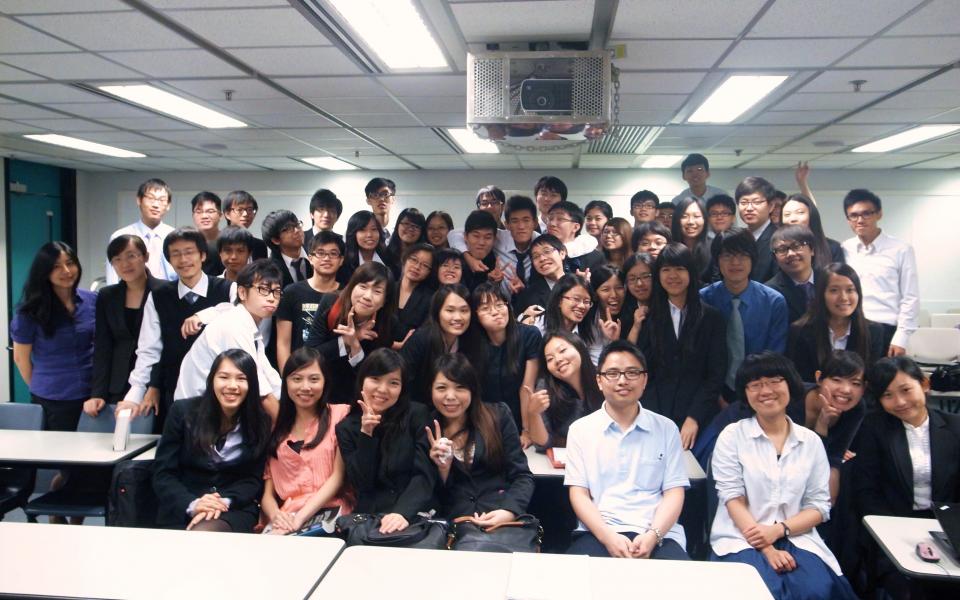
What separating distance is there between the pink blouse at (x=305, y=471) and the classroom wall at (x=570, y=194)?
637 centimetres

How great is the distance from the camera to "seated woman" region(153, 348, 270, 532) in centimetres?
266

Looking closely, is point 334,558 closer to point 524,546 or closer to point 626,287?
point 524,546

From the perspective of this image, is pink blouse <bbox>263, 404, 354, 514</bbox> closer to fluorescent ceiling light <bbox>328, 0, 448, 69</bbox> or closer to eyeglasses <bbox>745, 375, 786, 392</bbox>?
eyeglasses <bbox>745, 375, 786, 392</bbox>

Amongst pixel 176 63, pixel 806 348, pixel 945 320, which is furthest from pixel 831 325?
pixel 945 320

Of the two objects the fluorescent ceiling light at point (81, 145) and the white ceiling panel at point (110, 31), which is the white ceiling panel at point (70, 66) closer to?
the white ceiling panel at point (110, 31)

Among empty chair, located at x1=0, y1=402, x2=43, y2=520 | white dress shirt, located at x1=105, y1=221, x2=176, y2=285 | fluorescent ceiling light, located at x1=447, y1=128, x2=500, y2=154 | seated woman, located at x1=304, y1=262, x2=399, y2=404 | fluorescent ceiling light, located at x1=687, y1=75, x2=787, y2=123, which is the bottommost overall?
empty chair, located at x1=0, y1=402, x2=43, y2=520

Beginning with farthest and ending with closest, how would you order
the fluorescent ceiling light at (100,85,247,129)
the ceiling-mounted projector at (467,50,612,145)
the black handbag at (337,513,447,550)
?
the fluorescent ceiling light at (100,85,247,129), the ceiling-mounted projector at (467,50,612,145), the black handbag at (337,513,447,550)

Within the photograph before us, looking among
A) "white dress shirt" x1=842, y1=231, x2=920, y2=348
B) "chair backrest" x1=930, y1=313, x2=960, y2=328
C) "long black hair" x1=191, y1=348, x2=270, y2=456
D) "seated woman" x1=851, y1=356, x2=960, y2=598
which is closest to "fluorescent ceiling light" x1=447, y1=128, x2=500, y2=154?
"white dress shirt" x1=842, y1=231, x2=920, y2=348

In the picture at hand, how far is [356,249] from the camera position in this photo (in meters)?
4.05

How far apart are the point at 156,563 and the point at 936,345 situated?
7015 millimetres

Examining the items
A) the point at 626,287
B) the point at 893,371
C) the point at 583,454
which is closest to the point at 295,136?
the point at 626,287

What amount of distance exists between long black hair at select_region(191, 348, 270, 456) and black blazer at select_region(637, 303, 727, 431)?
6.01 ft

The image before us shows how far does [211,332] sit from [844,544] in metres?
2.97

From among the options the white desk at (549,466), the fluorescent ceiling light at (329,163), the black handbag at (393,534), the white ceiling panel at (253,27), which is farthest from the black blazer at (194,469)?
the fluorescent ceiling light at (329,163)
